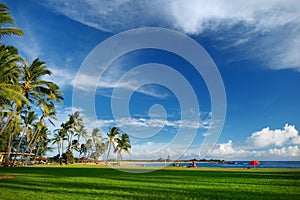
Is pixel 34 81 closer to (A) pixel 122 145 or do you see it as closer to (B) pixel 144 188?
(B) pixel 144 188

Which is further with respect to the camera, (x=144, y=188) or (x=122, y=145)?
(x=122, y=145)

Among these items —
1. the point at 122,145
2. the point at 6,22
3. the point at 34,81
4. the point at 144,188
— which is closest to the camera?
the point at 144,188

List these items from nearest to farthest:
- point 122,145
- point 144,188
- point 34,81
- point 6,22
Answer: point 144,188 → point 6,22 → point 34,81 → point 122,145

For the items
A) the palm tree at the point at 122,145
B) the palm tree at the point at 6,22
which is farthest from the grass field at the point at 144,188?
the palm tree at the point at 122,145

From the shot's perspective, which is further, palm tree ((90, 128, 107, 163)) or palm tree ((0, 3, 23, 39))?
palm tree ((90, 128, 107, 163))

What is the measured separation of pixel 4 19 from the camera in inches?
601

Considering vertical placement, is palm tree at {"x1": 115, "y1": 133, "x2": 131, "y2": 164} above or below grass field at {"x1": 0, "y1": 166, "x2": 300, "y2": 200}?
above

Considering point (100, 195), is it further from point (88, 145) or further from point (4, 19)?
point (88, 145)

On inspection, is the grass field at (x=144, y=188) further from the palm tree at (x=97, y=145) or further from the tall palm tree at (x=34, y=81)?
the palm tree at (x=97, y=145)

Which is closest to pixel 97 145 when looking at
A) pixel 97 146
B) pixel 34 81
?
pixel 97 146

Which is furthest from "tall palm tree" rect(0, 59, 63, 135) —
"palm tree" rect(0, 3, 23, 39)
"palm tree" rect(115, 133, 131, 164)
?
"palm tree" rect(115, 133, 131, 164)

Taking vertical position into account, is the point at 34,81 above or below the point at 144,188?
above

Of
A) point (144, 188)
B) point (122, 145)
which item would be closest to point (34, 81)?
point (144, 188)

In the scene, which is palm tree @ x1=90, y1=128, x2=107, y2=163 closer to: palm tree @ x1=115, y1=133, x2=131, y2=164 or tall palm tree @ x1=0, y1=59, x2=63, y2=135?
palm tree @ x1=115, y1=133, x2=131, y2=164
